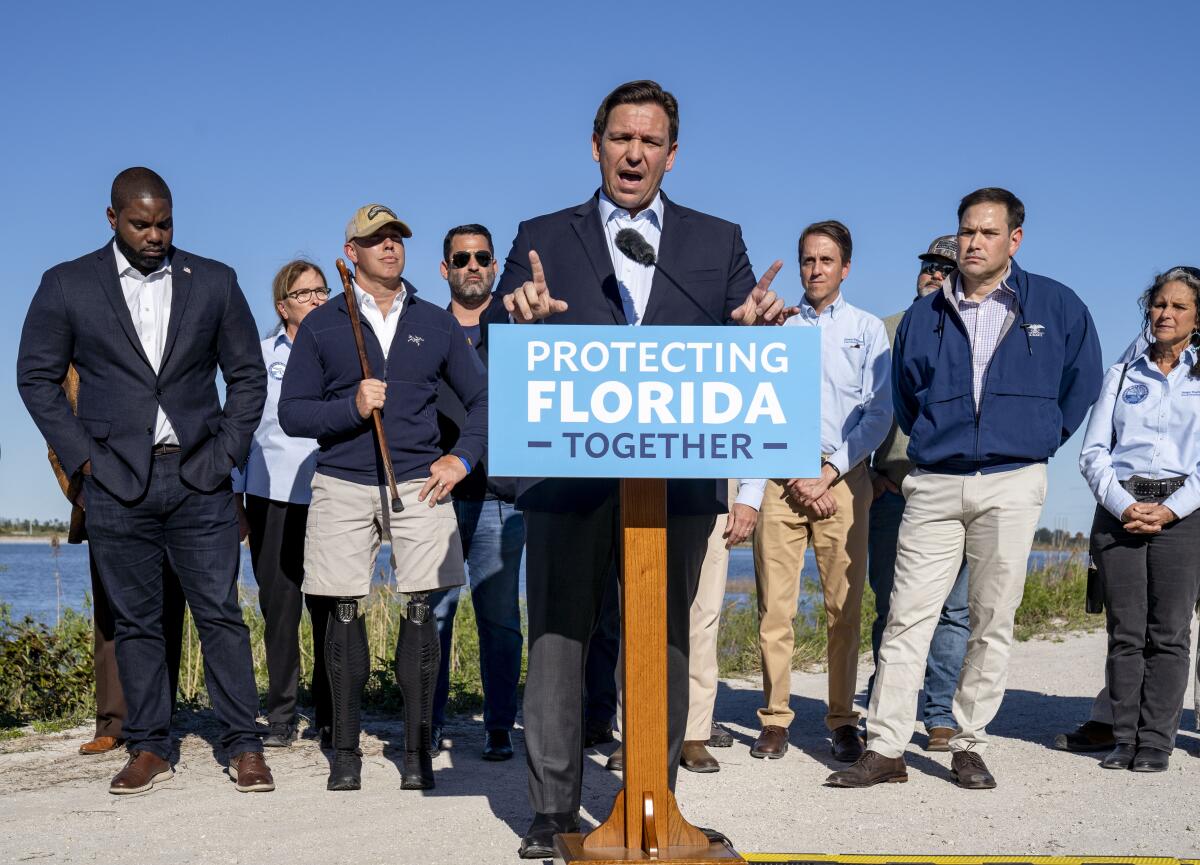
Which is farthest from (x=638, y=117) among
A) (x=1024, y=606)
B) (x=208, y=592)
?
(x=1024, y=606)

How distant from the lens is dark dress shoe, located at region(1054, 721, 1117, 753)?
6.49 m

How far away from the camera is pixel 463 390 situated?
5973mm

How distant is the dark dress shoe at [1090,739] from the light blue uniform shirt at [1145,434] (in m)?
1.12

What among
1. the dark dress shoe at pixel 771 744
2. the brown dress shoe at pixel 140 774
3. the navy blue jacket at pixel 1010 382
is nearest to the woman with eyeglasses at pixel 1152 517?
the navy blue jacket at pixel 1010 382

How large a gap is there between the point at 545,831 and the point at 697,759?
1782 mm

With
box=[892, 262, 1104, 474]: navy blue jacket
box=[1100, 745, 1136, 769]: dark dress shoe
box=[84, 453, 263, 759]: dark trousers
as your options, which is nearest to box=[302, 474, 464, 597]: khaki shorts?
box=[84, 453, 263, 759]: dark trousers

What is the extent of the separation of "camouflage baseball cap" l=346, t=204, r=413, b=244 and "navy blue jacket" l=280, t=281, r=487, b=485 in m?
0.30

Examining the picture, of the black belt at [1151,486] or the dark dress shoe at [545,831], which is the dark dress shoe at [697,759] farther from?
the black belt at [1151,486]

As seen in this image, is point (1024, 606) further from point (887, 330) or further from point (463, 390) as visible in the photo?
point (463, 390)

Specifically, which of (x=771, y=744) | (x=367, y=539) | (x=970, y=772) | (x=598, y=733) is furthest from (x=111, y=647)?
(x=970, y=772)

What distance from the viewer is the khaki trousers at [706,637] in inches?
239

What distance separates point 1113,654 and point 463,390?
3.46 meters

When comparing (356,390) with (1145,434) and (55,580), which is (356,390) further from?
(55,580)

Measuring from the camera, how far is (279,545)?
6.63 m
